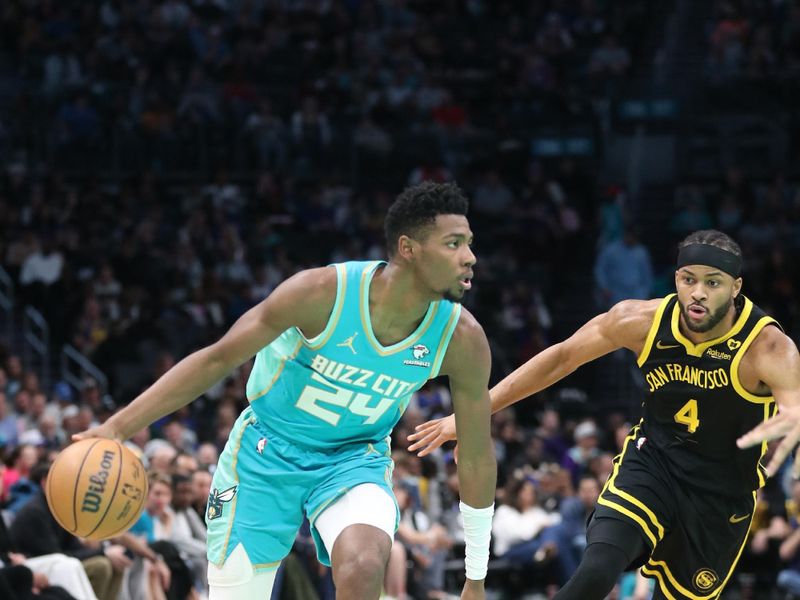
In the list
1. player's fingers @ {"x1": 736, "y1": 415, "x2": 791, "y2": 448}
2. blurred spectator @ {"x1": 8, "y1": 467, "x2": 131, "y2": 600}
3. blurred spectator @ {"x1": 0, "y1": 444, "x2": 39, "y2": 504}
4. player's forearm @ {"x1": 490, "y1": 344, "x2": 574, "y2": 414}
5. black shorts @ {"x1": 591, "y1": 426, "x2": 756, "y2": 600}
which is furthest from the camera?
blurred spectator @ {"x1": 0, "y1": 444, "x2": 39, "y2": 504}

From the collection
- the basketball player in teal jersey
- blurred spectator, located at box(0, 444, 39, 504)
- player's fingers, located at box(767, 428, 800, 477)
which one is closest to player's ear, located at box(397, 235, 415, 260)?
the basketball player in teal jersey

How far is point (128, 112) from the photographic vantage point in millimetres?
18719

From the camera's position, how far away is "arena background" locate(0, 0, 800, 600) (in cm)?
1630

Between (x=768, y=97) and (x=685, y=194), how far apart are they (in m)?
2.13

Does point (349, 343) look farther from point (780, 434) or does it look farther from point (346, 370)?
point (780, 434)

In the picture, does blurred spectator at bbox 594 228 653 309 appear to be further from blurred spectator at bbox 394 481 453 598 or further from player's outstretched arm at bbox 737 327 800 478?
player's outstretched arm at bbox 737 327 800 478

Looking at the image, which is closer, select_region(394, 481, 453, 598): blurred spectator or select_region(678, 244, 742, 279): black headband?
select_region(678, 244, 742, 279): black headband

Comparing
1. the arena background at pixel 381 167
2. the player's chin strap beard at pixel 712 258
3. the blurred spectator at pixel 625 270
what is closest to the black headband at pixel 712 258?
the player's chin strap beard at pixel 712 258

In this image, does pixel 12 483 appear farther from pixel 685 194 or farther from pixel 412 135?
pixel 685 194

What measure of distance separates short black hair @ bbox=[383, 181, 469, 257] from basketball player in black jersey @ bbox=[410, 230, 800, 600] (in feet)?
3.98

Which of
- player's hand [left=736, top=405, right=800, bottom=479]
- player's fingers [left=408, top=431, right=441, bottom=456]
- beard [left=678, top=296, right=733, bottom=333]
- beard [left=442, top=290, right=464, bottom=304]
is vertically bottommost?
player's fingers [left=408, top=431, right=441, bottom=456]

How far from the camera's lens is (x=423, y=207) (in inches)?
222

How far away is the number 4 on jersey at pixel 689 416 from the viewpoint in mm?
6320

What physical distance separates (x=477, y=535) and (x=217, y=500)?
1179 mm
